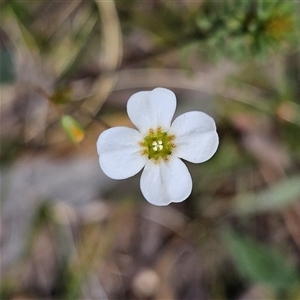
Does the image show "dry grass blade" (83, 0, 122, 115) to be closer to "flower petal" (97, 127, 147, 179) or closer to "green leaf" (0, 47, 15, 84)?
"green leaf" (0, 47, 15, 84)

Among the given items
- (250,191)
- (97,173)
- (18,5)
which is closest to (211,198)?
(250,191)

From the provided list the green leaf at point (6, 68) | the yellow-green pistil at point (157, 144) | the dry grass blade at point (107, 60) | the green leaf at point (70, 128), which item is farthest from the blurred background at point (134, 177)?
the yellow-green pistil at point (157, 144)

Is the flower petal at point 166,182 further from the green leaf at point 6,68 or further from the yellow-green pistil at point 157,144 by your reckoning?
the green leaf at point 6,68

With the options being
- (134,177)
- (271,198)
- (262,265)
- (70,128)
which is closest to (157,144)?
(70,128)

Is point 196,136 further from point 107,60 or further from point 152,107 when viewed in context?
point 107,60

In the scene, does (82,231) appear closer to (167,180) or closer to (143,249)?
(143,249)

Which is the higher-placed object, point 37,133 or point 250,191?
point 37,133

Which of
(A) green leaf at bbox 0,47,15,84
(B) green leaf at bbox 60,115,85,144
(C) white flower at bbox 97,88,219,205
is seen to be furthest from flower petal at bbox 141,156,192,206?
(A) green leaf at bbox 0,47,15,84
